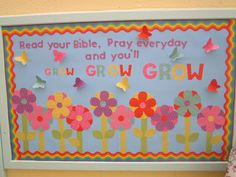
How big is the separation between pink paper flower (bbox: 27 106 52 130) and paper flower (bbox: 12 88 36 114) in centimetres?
2

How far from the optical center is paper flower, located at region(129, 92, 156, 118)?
0.87 metres

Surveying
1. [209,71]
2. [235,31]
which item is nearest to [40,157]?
[209,71]

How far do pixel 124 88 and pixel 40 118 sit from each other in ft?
1.09

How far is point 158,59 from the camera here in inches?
33.4

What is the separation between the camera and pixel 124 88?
0.86m

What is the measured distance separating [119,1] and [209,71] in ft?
1.29

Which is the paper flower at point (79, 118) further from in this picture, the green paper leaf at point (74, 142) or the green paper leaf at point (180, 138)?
the green paper leaf at point (180, 138)

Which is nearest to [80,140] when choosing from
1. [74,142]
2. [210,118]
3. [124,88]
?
[74,142]

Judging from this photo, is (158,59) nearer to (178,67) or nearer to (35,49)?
(178,67)

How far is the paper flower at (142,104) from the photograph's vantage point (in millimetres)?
865

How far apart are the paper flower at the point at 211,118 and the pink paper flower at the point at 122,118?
24 centimetres

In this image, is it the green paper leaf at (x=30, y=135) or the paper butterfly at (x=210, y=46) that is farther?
the green paper leaf at (x=30, y=135)

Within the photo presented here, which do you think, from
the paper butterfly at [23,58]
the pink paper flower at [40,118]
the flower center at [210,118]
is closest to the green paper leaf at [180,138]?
the flower center at [210,118]

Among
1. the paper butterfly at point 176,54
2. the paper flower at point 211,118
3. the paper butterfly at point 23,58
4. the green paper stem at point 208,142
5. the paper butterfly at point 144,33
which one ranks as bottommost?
the green paper stem at point 208,142
